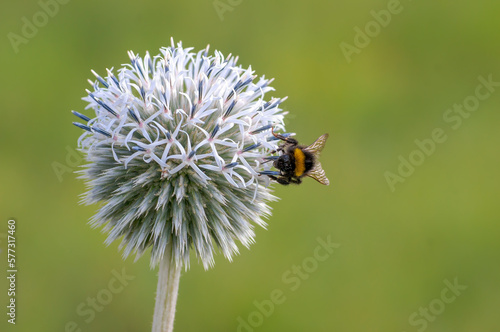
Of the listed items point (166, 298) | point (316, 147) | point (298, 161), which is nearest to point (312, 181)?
point (316, 147)

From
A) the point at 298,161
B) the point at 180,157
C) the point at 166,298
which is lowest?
the point at 166,298

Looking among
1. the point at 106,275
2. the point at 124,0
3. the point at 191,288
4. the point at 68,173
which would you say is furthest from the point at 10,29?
the point at 191,288

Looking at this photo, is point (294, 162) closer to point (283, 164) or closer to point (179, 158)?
point (283, 164)

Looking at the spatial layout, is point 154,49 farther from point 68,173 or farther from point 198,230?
point 198,230

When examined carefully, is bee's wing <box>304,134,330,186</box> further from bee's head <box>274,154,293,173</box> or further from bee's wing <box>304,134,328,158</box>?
bee's head <box>274,154,293,173</box>

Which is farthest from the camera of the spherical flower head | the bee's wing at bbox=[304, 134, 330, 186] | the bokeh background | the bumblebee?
the bokeh background

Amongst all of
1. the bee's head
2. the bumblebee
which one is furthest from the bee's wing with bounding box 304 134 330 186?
the bee's head
